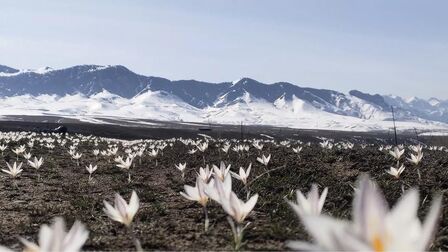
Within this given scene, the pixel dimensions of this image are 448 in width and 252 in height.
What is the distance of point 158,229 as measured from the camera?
5621mm

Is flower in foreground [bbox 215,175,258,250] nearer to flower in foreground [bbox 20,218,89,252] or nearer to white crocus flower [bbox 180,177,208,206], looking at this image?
white crocus flower [bbox 180,177,208,206]

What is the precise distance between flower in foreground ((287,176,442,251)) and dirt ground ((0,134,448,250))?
2.88 m

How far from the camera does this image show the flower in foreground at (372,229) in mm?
1577

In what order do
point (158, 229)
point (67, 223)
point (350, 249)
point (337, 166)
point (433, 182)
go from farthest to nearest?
1. point (337, 166)
2. point (433, 182)
3. point (67, 223)
4. point (158, 229)
5. point (350, 249)

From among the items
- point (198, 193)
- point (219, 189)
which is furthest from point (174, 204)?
point (219, 189)

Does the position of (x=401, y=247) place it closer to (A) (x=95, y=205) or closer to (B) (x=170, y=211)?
(B) (x=170, y=211)

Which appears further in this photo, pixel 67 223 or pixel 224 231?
pixel 67 223

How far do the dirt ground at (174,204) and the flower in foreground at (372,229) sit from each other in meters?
2.88

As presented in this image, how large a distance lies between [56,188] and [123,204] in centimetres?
810

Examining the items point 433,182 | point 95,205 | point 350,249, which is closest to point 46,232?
point 350,249

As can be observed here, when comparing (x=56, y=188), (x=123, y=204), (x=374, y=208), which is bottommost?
(x=56, y=188)

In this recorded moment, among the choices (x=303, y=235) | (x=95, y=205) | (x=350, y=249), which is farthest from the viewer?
(x=95, y=205)

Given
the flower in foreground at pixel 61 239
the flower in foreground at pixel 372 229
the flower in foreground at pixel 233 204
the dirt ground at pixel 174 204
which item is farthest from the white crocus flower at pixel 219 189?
the flower in foreground at pixel 372 229

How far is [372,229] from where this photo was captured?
5.58 ft
